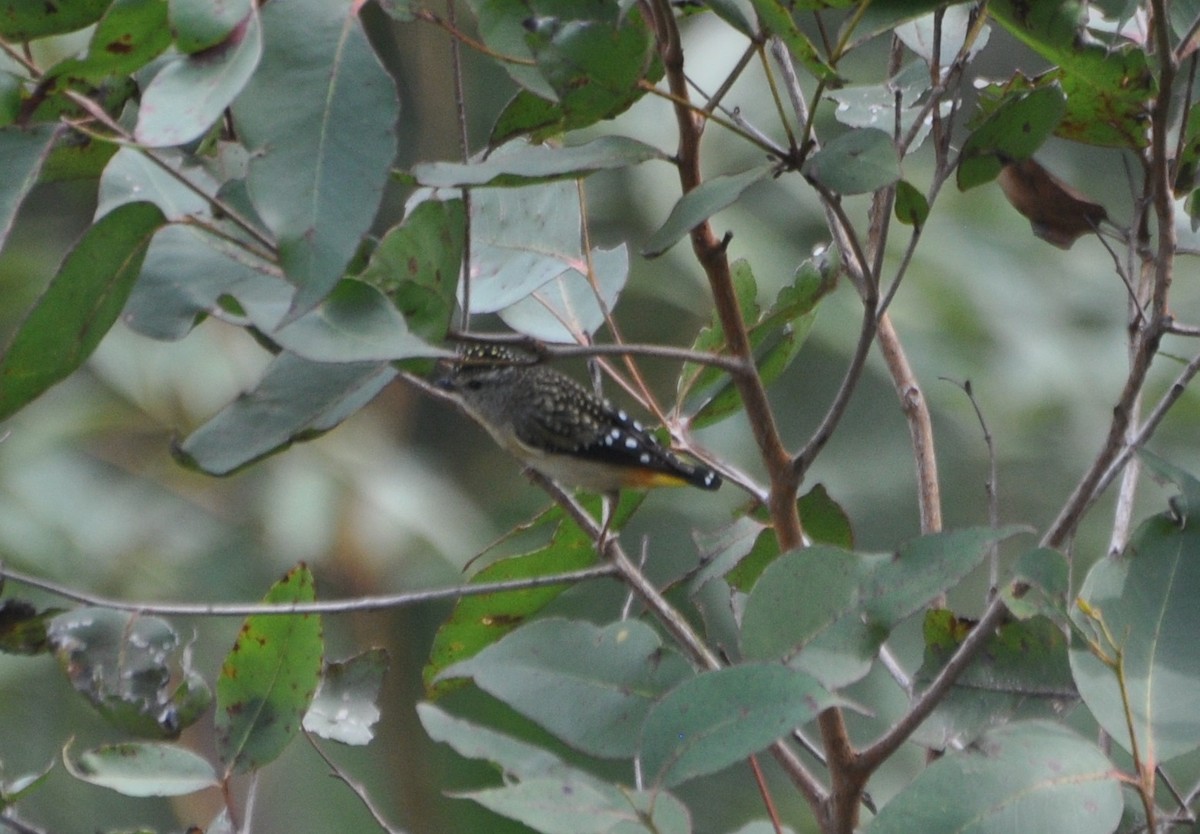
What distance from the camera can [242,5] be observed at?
0.67 metres

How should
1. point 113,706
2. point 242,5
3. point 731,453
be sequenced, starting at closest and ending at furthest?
point 242,5 → point 113,706 → point 731,453

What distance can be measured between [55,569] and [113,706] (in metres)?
3.15

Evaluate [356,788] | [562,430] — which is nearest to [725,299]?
[356,788]

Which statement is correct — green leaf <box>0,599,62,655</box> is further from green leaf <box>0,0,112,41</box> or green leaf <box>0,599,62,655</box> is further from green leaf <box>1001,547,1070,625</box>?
green leaf <box>1001,547,1070,625</box>

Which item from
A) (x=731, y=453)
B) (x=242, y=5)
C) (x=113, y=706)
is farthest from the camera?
(x=731, y=453)

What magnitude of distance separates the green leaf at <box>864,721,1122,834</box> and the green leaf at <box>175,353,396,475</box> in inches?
15.6

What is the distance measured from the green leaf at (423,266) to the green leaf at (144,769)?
1.34ft

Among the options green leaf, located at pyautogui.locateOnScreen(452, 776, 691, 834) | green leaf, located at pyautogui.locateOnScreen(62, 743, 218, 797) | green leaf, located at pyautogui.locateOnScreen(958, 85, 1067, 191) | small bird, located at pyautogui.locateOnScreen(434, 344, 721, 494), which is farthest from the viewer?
small bird, located at pyautogui.locateOnScreen(434, 344, 721, 494)

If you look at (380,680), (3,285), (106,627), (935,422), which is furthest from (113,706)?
(935,422)

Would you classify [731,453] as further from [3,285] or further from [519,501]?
[3,285]

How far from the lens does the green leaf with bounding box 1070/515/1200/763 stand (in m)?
0.74

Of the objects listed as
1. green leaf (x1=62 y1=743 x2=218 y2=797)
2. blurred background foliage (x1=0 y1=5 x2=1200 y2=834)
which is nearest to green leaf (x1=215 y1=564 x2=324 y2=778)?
green leaf (x1=62 y1=743 x2=218 y2=797)

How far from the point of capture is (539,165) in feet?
2.48

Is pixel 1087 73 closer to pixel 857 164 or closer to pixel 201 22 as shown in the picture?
pixel 857 164
